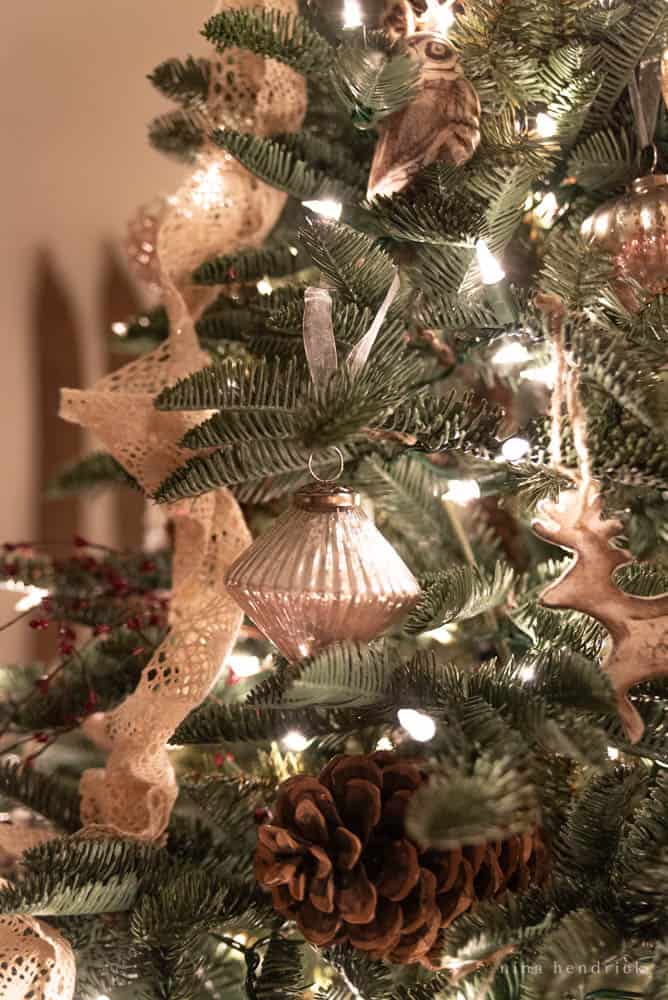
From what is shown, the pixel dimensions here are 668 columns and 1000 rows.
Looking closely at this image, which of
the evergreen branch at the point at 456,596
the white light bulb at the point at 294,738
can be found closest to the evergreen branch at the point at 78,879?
the white light bulb at the point at 294,738

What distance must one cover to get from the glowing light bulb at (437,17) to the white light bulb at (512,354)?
0.19 m

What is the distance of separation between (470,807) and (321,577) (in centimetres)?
14

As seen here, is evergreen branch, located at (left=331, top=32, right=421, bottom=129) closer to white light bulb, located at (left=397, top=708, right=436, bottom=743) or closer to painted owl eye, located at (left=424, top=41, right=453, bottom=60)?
painted owl eye, located at (left=424, top=41, right=453, bottom=60)

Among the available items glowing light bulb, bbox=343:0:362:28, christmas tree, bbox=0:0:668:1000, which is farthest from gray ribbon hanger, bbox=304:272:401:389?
glowing light bulb, bbox=343:0:362:28

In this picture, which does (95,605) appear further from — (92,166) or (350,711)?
(92,166)

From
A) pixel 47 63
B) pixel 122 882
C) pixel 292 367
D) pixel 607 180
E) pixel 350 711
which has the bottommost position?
pixel 122 882

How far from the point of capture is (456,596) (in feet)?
1.70

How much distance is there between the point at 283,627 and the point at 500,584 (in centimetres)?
12

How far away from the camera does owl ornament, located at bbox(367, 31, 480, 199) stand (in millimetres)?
564

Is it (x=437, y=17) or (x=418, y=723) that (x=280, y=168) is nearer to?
(x=437, y=17)

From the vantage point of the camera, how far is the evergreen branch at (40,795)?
663 mm

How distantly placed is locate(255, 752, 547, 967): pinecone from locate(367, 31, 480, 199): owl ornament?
326 mm

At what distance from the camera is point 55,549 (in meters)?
1.21

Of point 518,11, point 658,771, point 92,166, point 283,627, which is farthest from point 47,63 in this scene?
point 658,771
